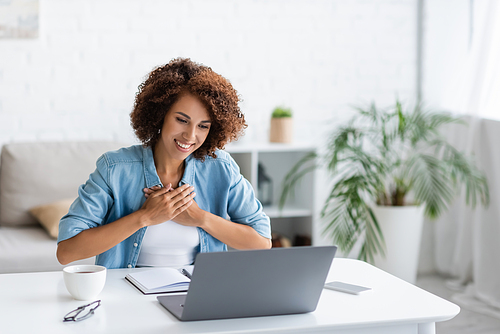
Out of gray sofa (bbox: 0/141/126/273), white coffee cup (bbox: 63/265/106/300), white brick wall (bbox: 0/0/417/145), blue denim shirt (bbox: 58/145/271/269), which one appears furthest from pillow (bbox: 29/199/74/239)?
white coffee cup (bbox: 63/265/106/300)

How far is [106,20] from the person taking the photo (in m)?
3.10

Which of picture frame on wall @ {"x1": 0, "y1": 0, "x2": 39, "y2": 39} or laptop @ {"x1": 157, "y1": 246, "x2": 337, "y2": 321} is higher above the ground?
picture frame on wall @ {"x1": 0, "y1": 0, "x2": 39, "y2": 39}

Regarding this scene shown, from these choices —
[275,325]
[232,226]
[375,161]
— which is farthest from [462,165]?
[275,325]

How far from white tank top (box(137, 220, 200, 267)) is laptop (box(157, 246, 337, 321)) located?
0.43m

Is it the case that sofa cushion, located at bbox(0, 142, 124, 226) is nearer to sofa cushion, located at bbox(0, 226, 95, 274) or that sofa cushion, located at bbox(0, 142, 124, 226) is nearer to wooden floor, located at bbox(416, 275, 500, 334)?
sofa cushion, located at bbox(0, 226, 95, 274)

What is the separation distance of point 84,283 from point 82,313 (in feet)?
0.26

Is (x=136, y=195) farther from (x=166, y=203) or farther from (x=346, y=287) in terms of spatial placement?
(x=346, y=287)

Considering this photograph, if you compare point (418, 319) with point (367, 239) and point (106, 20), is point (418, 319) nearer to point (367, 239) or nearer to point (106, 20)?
point (367, 239)

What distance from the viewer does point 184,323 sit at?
110 centimetres

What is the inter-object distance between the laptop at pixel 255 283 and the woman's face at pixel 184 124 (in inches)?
20.8

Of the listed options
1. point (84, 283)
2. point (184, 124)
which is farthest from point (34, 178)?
point (84, 283)

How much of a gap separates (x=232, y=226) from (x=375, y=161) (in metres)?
1.59

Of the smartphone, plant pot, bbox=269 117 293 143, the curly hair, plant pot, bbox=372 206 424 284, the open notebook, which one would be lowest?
plant pot, bbox=372 206 424 284

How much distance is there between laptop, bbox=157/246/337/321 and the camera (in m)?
1.06
